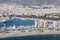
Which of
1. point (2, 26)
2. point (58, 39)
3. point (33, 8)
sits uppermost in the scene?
point (33, 8)

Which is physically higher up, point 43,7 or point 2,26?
point 43,7

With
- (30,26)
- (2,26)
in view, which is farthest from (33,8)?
(2,26)

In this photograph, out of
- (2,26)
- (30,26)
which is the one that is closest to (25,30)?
(30,26)

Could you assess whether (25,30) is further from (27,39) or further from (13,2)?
(13,2)

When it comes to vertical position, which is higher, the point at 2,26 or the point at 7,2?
the point at 7,2

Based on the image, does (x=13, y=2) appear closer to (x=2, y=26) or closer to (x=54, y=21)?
(x=2, y=26)

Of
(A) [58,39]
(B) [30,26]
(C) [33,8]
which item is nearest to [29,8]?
(C) [33,8]

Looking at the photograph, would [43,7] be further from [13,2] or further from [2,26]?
[2,26]
